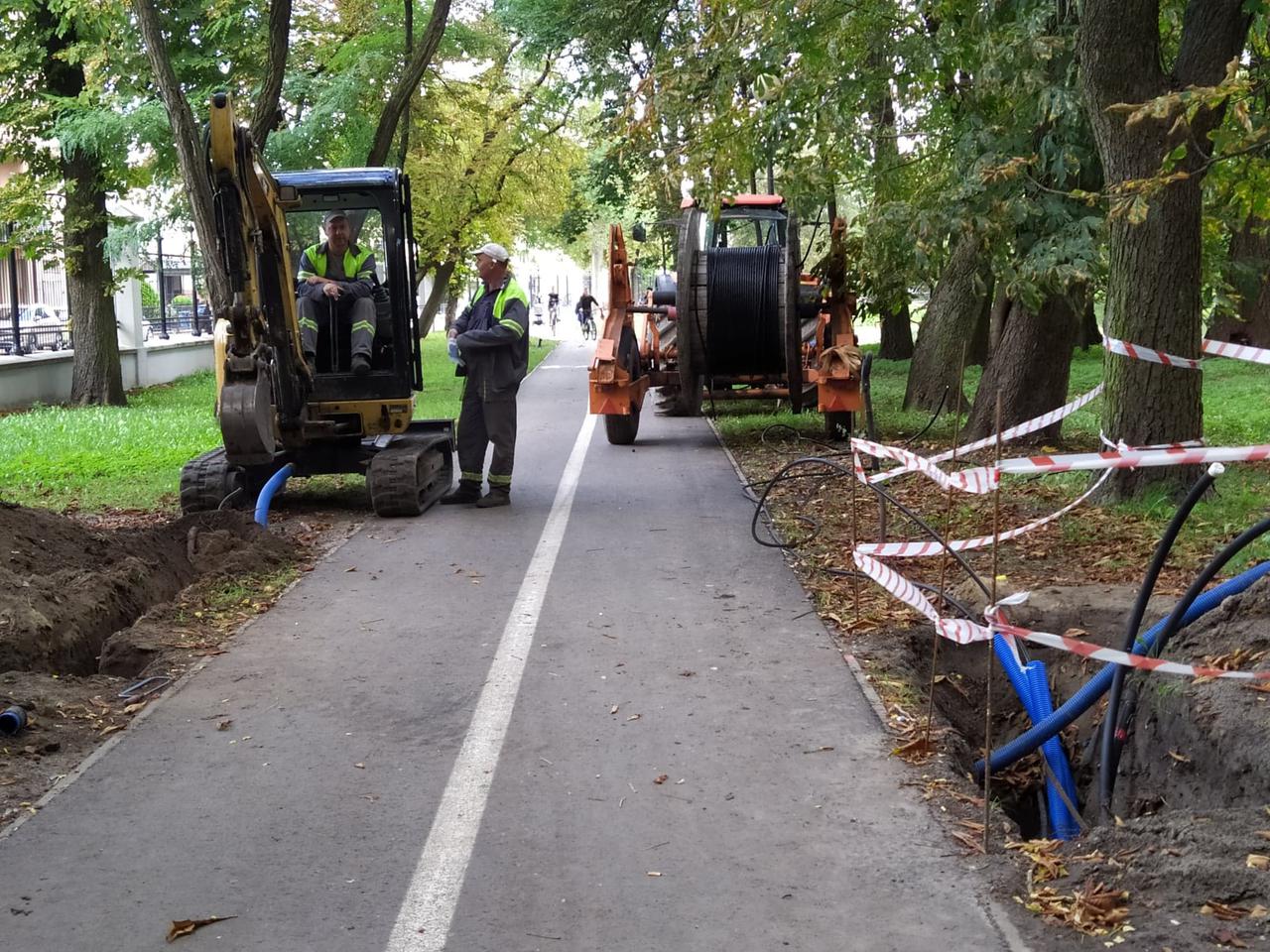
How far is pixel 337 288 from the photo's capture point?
12148 millimetres

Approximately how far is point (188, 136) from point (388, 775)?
33.5ft

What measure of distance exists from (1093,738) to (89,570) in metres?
6.11

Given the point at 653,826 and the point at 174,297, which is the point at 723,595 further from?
the point at 174,297

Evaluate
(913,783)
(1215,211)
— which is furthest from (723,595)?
(1215,211)

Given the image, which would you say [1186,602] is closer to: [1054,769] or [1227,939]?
[1054,769]

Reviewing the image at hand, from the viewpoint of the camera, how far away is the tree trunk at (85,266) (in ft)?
76.4

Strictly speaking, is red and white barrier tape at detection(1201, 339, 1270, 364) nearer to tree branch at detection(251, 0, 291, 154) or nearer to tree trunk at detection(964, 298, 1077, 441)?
tree trunk at detection(964, 298, 1077, 441)

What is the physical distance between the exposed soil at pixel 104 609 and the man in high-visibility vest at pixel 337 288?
1768 mm

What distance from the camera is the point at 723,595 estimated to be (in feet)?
29.1

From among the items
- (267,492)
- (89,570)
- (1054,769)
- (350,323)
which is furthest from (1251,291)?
(89,570)

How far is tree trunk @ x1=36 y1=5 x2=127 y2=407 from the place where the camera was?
2328 centimetres

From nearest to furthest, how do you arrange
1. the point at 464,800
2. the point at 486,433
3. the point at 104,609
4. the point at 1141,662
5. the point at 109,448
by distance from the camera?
the point at 1141,662 < the point at 464,800 < the point at 104,609 < the point at 486,433 < the point at 109,448

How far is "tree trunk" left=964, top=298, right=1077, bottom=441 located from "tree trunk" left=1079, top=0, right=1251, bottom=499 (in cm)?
418

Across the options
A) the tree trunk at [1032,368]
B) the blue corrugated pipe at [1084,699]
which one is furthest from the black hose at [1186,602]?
the tree trunk at [1032,368]
